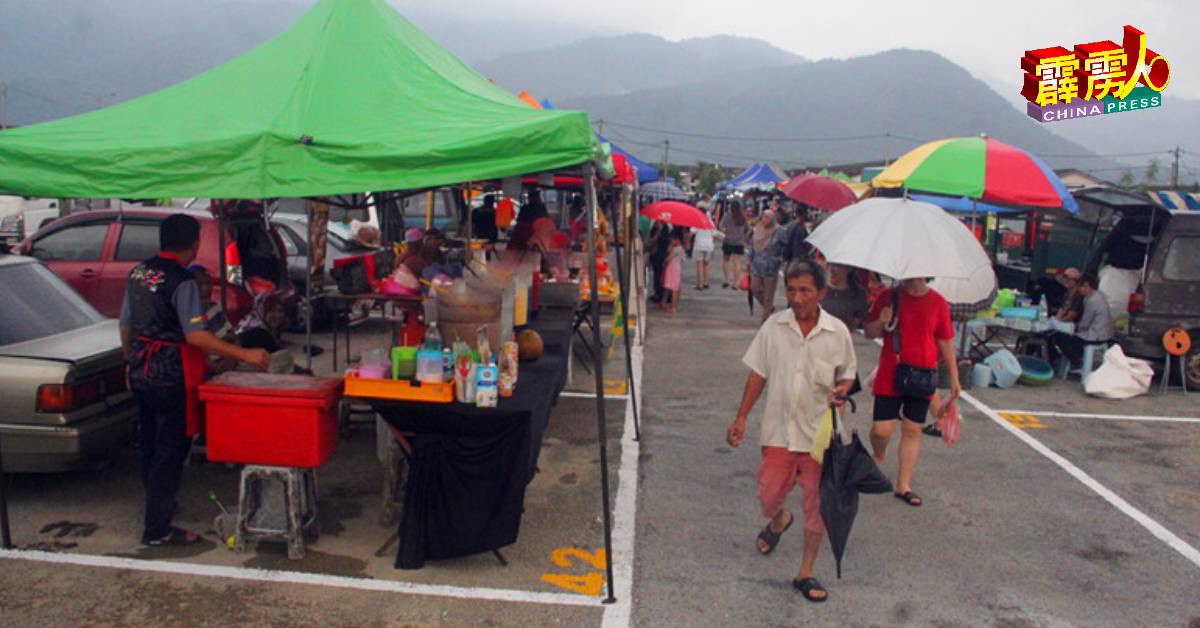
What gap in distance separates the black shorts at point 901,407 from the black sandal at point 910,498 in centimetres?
58

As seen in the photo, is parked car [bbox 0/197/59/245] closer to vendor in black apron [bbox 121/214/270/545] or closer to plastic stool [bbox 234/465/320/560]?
vendor in black apron [bbox 121/214/270/545]

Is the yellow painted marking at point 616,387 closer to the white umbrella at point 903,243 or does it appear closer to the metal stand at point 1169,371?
the white umbrella at point 903,243

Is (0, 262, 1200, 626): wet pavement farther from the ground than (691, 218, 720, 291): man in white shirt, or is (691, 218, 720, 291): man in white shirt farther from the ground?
(691, 218, 720, 291): man in white shirt

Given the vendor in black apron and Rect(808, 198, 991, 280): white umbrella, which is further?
Rect(808, 198, 991, 280): white umbrella

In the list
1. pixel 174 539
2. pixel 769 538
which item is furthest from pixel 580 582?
pixel 174 539

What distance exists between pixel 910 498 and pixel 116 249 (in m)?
7.93

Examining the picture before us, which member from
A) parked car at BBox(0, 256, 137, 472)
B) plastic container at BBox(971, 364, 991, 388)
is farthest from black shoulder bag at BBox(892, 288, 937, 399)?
parked car at BBox(0, 256, 137, 472)

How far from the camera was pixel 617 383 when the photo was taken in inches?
351

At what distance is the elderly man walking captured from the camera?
430 cm

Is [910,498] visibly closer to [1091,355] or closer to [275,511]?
[275,511]

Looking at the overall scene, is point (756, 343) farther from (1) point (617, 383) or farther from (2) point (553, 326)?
(1) point (617, 383)

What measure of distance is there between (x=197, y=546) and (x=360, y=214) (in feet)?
37.4

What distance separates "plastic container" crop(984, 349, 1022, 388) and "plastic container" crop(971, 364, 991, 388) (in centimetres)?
7

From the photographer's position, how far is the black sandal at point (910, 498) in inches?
226
